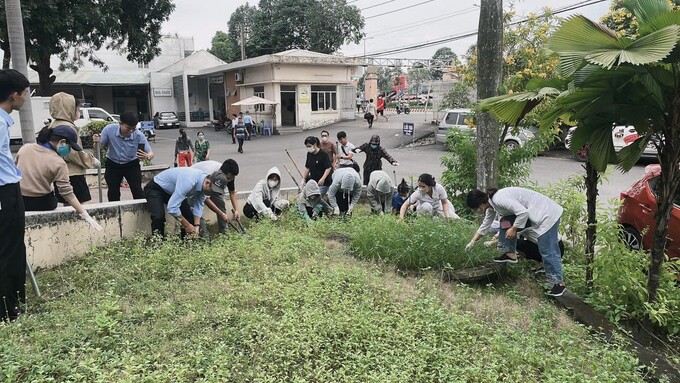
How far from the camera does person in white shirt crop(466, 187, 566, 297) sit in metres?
Result: 5.20

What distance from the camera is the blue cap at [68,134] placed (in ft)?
18.1

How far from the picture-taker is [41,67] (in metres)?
19.3

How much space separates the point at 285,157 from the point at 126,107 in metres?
25.7

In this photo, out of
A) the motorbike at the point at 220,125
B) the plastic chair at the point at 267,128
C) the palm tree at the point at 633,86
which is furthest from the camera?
the motorbike at the point at 220,125

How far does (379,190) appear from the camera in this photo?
819 cm

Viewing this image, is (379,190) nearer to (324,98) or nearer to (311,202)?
(311,202)

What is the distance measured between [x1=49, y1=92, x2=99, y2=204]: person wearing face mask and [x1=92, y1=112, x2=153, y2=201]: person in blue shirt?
0.95 ft

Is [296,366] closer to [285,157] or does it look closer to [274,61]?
[285,157]

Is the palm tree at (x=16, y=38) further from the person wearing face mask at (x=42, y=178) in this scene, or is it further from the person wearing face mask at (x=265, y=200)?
the person wearing face mask at (x=265, y=200)

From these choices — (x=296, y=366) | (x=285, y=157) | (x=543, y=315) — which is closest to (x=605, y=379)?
(x=543, y=315)

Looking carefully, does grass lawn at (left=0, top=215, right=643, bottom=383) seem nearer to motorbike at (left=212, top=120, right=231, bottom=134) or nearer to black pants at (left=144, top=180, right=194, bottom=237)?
black pants at (left=144, top=180, right=194, bottom=237)

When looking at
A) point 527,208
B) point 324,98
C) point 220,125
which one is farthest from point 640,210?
point 220,125

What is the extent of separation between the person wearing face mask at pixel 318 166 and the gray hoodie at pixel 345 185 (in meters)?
0.29

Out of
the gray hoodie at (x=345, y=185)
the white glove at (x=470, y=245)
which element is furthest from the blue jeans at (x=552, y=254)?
the gray hoodie at (x=345, y=185)
